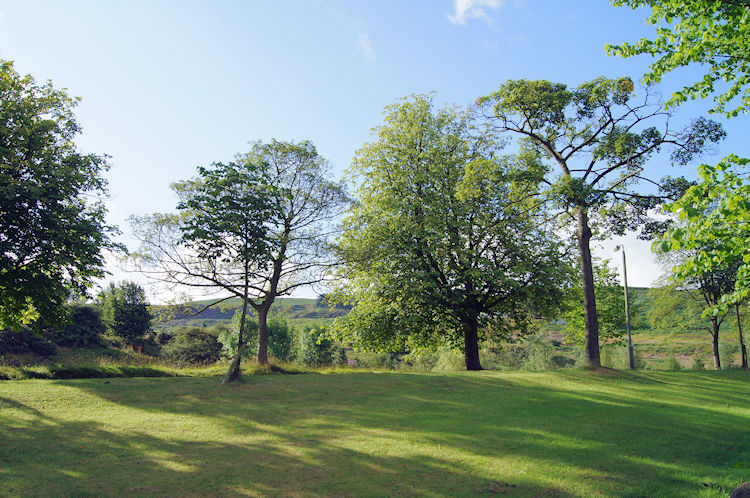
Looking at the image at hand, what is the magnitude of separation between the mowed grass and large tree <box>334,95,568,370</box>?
7.37 metres

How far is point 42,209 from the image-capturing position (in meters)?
17.8

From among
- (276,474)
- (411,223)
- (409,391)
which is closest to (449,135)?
(411,223)

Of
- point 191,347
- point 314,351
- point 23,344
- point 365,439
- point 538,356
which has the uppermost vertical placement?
point 23,344

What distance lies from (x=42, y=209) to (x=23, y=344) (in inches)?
1143

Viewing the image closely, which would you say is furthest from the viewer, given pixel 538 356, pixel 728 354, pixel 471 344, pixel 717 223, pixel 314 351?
pixel 314 351

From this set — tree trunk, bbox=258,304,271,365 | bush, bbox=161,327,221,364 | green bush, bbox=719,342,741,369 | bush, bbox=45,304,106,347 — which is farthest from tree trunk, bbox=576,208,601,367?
bush, bbox=45,304,106,347

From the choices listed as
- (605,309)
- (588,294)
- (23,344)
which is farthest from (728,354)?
(23,344)

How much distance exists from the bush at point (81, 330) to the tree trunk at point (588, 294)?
48.8m

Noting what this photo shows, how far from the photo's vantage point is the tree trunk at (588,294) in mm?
21531

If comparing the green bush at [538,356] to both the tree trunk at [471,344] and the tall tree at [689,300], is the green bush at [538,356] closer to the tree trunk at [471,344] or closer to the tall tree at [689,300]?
the tall tree at [689,300]

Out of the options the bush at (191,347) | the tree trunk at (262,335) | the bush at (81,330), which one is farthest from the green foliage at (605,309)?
the bush at (81,330)

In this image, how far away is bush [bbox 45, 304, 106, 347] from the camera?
48.2 metres

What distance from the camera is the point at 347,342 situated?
1061 inches

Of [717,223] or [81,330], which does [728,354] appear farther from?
[81,330]
